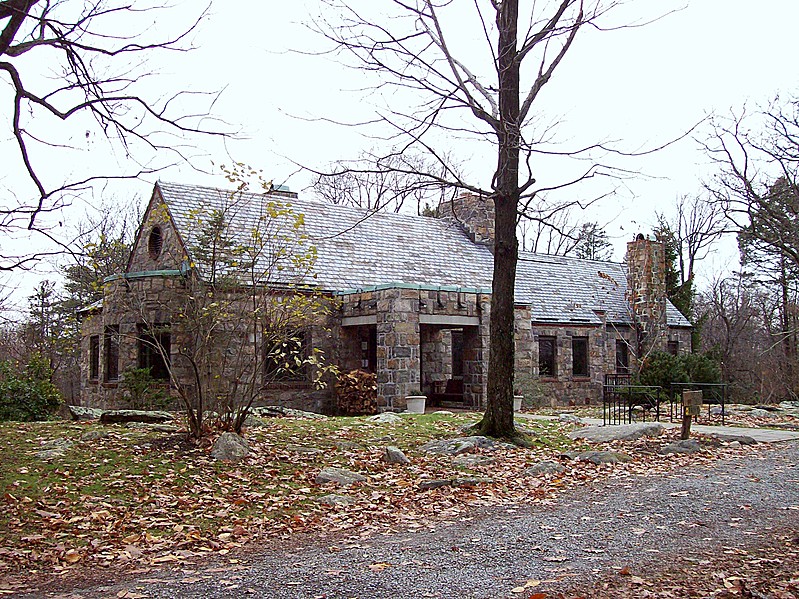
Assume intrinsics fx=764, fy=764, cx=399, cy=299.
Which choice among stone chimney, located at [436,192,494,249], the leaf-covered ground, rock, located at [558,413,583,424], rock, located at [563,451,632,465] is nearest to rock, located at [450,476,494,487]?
the leaf-covered ground

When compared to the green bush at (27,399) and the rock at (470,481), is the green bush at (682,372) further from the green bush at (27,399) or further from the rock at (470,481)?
the green bush at (27,399)

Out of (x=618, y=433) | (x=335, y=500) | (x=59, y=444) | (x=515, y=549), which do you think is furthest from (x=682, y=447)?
(x=59, y=444)

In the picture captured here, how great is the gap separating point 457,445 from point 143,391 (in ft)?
27.6

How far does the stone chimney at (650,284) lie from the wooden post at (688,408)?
12871 millimetres

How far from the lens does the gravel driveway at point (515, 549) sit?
5.21 m

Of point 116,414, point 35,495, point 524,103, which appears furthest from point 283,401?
point 35,495

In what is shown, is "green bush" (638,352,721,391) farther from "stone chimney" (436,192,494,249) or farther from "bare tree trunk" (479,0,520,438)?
"bare tree trunk" (479,0,520,438)

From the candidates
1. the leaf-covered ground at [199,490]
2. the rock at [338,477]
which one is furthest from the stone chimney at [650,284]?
the rock at [338,477]

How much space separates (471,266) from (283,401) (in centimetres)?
833

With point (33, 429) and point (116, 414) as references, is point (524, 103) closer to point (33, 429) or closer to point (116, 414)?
point (116, 414)

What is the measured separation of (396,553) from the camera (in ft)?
20.3

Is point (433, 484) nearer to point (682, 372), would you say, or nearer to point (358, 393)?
point (358, 393)

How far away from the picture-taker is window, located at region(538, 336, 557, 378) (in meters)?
24.5

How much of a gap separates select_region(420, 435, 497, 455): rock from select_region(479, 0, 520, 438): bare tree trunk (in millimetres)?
A: 477
